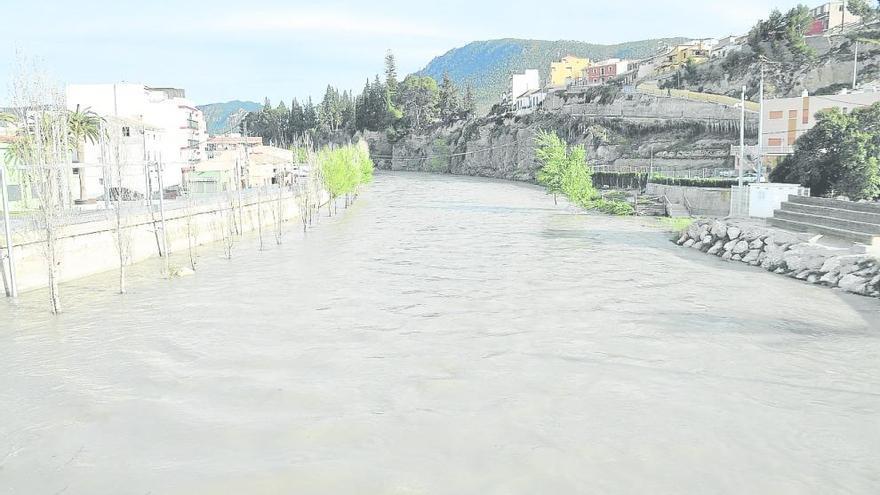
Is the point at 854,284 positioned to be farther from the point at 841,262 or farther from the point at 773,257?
the point at 773,257

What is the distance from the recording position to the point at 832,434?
9.69 metres

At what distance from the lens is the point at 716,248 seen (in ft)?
91.2

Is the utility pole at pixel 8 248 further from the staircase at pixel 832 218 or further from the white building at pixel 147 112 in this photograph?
the white building at pixel 147 112

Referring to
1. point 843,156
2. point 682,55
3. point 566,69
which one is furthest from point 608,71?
point 843,156

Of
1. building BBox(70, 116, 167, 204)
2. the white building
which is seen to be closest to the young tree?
the white building

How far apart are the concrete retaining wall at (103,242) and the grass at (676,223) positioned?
23.0m

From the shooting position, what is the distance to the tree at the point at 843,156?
3072cm

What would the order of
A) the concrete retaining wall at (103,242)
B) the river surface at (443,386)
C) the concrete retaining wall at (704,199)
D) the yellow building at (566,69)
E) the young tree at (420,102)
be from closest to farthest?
the river surface at (443,386) → the concrete retaining wall at (103,242) → the concrete retaining wall at (704,199) → the young tree at (420,102) → the yellow building at (566,69)

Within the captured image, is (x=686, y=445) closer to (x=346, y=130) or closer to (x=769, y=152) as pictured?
(x=769, y=152)

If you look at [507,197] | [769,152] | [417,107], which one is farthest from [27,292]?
[417,107]

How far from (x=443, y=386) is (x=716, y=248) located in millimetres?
20004

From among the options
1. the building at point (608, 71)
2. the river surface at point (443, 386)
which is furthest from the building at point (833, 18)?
the river surface at point (443, 386)

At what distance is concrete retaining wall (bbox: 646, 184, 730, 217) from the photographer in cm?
4055

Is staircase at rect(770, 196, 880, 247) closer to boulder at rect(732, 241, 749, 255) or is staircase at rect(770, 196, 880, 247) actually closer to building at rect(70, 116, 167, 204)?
boulder at rect(732, 241, 749, 255)
